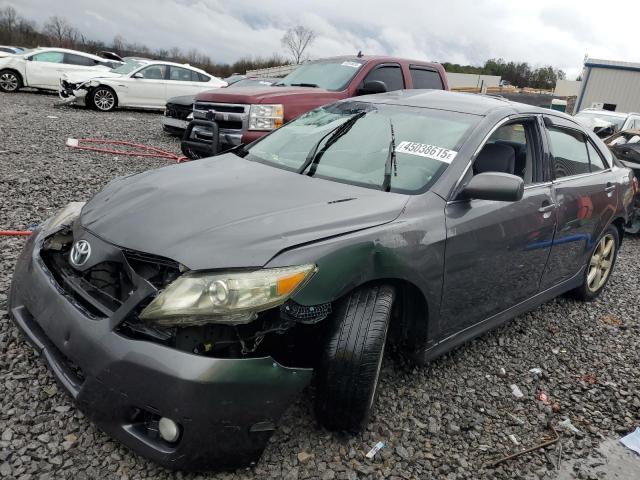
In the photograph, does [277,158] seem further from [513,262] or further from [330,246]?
[513,262]

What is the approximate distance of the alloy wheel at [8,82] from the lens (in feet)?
51.6

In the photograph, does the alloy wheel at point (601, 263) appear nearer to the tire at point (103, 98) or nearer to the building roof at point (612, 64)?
the tire at point (103, 98)

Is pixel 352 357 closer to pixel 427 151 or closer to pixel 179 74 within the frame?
pixel 427 151

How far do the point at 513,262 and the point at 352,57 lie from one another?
554cm

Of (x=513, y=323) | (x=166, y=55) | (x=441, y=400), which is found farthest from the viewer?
(x=166, y=55)

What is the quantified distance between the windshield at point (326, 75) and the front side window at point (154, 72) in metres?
7.46

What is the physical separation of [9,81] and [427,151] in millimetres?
17199

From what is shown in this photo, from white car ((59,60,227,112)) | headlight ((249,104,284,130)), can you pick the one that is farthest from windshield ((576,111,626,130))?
headlight ((249,104,284,130))

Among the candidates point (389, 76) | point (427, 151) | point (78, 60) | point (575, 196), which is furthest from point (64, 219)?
point (78, 60)

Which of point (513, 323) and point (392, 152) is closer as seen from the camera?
point (392, 152)

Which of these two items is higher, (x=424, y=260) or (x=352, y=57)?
(x=352, y=57)

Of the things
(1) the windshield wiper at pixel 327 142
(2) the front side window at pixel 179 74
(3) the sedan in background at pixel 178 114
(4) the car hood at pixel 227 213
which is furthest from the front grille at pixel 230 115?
(2) the front side window at pixel 179 74

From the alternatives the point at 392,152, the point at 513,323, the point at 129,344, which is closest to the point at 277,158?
the point at 392,152

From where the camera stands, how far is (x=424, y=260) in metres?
2.41
